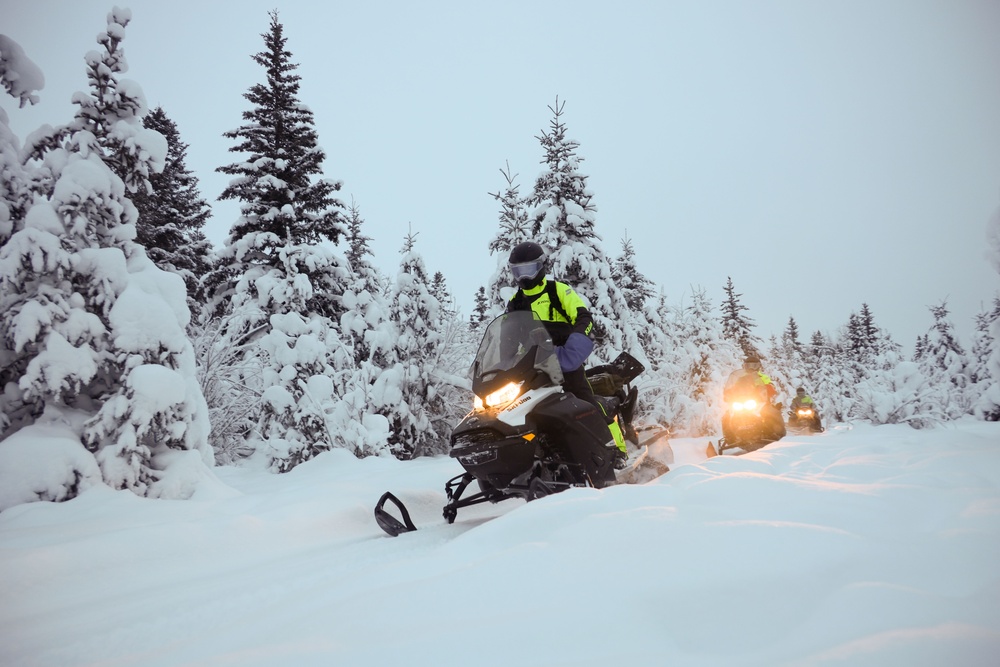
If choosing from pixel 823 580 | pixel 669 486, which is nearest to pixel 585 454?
pixel 669 486

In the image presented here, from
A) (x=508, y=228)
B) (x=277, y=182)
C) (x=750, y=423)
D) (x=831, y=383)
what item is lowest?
(x=831, y=383)

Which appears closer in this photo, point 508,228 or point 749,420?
point 749,420

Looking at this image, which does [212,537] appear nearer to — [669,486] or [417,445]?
[669,486]

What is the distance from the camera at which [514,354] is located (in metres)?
4.03

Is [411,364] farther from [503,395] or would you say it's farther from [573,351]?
[503,395]

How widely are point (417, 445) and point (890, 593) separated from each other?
11.5 metres

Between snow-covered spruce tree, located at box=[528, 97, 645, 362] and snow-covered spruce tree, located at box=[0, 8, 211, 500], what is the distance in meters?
8.31

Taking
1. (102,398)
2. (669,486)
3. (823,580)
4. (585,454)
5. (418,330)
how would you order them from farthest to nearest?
(418,330) → (102,398) → (585,454) → (669,486) → (823,580)

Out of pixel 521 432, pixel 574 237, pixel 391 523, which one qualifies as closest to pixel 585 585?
pixel 521 432

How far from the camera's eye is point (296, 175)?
15.0 m

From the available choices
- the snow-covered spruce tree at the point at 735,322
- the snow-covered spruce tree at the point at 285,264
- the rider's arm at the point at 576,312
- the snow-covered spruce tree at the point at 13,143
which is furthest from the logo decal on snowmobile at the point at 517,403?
the snow-covered spruce tree at the point at 735,322

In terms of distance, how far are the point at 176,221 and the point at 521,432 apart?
18898 millimetres

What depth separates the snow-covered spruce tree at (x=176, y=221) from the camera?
52.6ft

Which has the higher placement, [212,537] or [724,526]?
[724,526]
